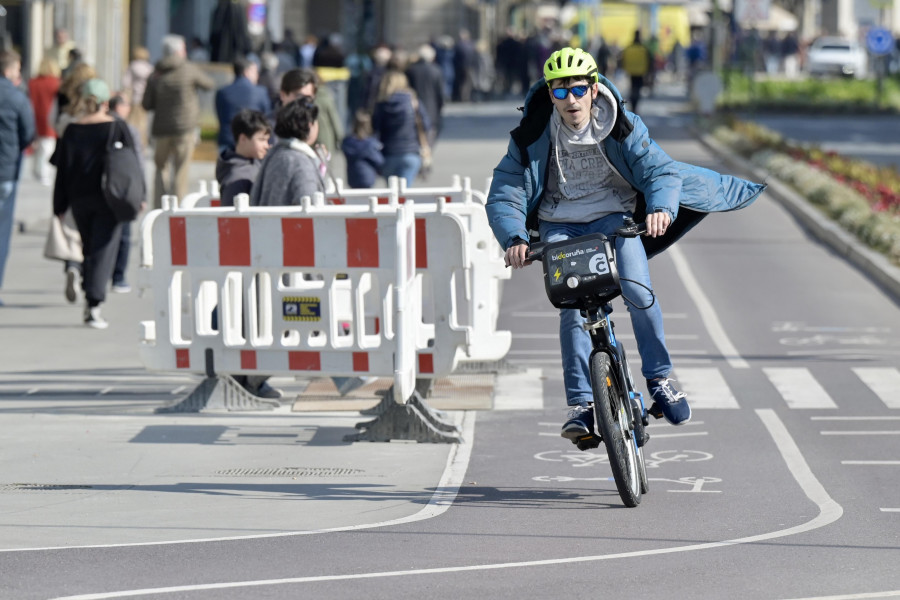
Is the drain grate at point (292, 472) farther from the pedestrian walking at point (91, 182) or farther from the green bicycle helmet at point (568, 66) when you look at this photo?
the pedestrian walking at point (91, 182)

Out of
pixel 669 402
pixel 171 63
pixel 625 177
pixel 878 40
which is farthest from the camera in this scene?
pixel 878 40

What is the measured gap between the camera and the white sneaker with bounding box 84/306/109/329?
13.2 meters

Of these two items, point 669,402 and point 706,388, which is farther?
point 706,388

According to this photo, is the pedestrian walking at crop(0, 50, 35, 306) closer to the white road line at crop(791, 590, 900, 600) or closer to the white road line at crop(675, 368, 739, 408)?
the white road line at crop(675, 368, 739, 408)

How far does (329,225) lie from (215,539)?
8.79 feet

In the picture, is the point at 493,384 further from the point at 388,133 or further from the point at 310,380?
the point at 388,133

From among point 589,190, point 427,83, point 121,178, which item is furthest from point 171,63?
point 589,190

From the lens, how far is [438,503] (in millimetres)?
7520

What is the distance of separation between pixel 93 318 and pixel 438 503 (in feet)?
20.4

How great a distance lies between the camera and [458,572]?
6223 mm

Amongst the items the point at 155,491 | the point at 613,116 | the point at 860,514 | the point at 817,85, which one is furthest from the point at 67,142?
the point at 817,85

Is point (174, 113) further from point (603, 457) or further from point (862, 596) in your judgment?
point (862, 596)

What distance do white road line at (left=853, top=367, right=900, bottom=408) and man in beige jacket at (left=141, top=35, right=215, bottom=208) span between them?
9.82m

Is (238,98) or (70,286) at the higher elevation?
(238,98)
